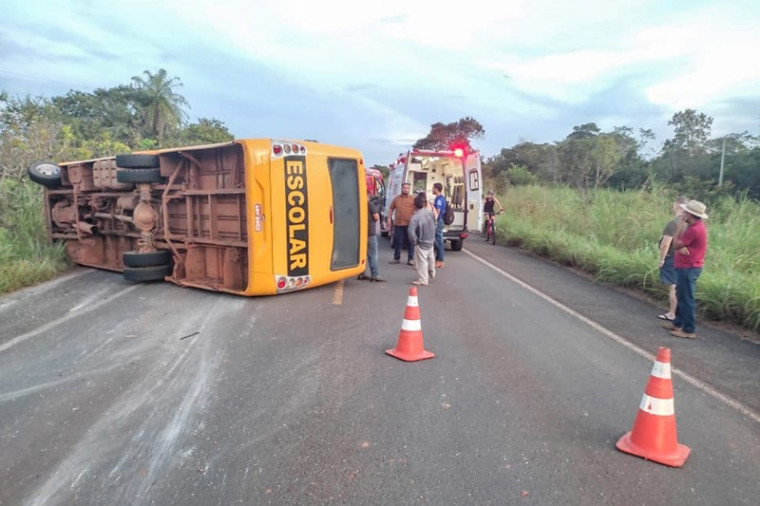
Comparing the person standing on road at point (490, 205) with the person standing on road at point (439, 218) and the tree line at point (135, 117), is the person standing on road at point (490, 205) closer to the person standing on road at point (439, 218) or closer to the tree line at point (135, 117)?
the person standing on road at point (439, 218)

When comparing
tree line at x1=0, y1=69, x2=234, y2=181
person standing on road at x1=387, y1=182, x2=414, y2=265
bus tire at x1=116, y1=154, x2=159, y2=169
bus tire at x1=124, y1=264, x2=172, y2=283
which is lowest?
bus tire at x1=124, y1=264, x2=172, y2=283

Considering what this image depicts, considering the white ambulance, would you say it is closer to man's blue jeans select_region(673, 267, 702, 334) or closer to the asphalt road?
the asphalt road

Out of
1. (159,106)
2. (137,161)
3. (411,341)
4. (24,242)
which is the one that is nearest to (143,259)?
(137,161)

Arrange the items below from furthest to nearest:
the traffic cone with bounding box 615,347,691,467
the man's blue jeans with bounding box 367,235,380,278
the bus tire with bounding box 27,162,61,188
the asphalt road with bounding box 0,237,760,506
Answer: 1. the bus tire with bounding box 27,162,61,188
2. the man's blue jeans with bounding box 367,235,380,278
3. the traffic cone with bounding box 615,347,691,467
4. the asphalt road with bounding box 0,237,760,506

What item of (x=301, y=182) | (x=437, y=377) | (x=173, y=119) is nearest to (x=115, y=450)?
(x=437, y=377)

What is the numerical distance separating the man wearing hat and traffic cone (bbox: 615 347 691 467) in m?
3.27

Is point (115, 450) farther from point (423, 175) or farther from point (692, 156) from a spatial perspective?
point (692, 156)

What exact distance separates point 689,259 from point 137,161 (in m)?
8.11

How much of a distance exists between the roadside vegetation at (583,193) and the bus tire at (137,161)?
2.42 meters

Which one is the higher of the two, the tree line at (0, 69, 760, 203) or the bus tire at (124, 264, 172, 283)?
the tree line at (0, 69, 760, 203)

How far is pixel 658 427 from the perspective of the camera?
11.0ft

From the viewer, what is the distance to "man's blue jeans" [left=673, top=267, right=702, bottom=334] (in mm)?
6125

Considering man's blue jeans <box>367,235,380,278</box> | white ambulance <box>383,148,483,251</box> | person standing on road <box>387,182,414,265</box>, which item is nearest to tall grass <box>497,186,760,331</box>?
white ambulance <box>383,148,483,251</box>

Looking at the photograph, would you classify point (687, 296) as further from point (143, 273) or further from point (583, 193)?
point (583, 193)
